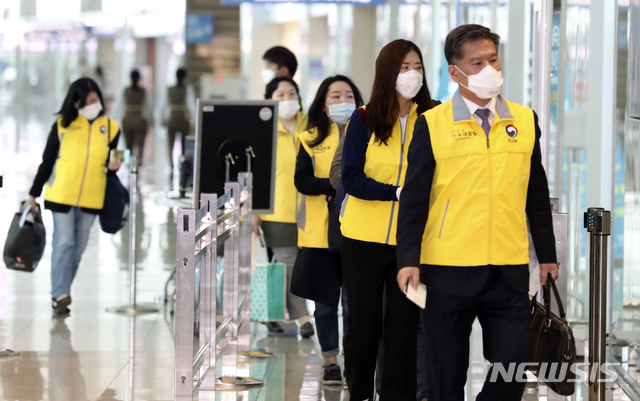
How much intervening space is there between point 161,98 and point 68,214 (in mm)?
14314

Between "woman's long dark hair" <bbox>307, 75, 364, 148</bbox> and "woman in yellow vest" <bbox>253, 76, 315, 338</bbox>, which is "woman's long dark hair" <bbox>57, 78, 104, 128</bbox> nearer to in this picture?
"woman in yellow vest" <bbox>253, 76, 315, 338</bbox>

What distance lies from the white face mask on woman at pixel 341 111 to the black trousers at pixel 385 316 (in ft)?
2.95

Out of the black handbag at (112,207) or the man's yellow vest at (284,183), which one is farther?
the black handbag at (112,207)

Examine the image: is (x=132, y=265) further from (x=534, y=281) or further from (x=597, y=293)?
(x=534, y=281)

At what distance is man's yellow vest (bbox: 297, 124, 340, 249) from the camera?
4188 mm

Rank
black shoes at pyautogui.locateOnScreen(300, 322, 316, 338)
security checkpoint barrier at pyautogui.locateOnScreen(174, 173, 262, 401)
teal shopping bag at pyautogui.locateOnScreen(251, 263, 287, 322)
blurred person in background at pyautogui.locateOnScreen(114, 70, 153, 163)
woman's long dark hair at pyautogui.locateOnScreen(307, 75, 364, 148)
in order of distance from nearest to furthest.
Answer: security checkpoint barrier at pyautogui.locateOnScreen(174, 173, 262, 401), woman's long dark hair at pyautogui.locateOnScreen(307, 75, 364, 148), teal shopping bag at pyautogui.locateOnScreen(251, 263, 287, 322), black shoes at pyautogui.locateOnScreen(300, 322, 316, 338), blurred person in background at pyautogui.locateOnScreen(114, 70, 153, 163)

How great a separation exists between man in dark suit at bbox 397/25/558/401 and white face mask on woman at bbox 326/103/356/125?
4.41 ft

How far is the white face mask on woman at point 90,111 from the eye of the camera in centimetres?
590

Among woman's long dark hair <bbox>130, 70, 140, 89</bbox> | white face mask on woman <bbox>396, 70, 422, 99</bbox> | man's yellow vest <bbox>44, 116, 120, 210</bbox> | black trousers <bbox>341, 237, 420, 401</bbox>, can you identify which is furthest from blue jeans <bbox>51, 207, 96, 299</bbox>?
woman's long dark hair <bbox>130, 70, 140, 89</bbox>

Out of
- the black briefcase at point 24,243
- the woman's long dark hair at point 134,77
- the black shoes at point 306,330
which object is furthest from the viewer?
the woman's long dark hair at point 134,77

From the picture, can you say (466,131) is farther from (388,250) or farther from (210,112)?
(210,112)

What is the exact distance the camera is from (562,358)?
9.11 ft

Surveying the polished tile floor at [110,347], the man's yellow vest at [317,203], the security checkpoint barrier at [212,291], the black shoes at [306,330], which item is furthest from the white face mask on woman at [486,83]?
the black shoes at [306,330]

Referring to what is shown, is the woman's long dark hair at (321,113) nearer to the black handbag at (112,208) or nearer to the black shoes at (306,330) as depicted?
the black shoes at (306,330)
